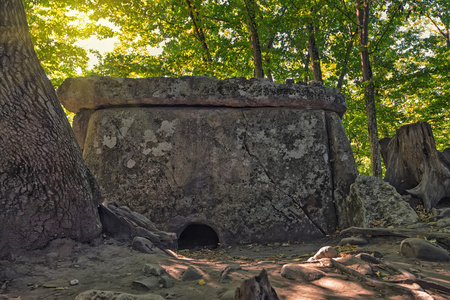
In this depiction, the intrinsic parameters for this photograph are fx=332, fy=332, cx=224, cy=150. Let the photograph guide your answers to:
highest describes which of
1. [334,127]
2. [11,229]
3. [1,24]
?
[1,24]

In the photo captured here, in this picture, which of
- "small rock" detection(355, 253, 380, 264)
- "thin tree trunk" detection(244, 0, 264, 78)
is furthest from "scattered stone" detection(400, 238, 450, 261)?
"thin tree trunk" detection(244, 0, 264, 78)

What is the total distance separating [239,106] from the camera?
509 cm

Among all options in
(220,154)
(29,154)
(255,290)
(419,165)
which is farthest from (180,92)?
(419,165)

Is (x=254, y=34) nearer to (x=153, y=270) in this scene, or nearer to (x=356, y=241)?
(x=356, y=241)

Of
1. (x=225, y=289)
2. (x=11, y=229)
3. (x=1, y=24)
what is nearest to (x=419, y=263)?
(x=225, y=289)

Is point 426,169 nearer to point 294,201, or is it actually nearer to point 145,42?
point 294,201

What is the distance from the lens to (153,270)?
2.48m

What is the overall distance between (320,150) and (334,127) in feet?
1.53

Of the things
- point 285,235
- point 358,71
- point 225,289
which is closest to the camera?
point 225,289

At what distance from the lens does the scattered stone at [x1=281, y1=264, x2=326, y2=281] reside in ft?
7.88

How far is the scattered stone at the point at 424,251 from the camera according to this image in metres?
2.92

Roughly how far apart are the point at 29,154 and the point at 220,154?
8.82 ft

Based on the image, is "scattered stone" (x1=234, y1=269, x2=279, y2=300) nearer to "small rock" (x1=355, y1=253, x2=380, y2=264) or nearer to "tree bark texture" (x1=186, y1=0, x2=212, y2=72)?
"small rock" (x1=355, y1=253, x2=380, y2=264)

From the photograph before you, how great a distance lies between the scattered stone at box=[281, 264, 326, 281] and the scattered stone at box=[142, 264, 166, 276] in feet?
3.01
